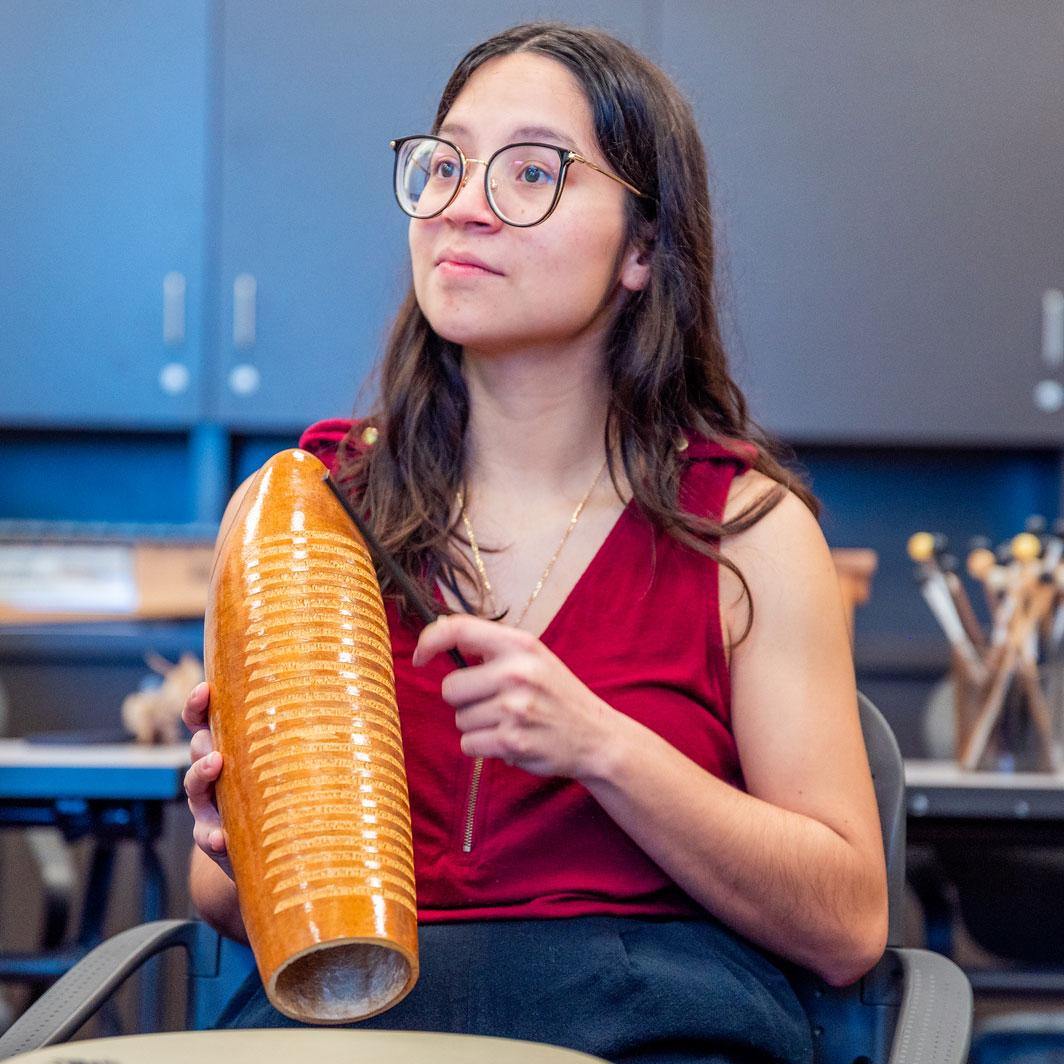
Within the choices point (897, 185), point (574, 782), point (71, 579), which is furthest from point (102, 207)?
point (574, 782)

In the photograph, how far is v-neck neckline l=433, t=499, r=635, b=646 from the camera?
3.86ft

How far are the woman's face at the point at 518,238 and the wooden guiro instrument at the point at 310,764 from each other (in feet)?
0.99

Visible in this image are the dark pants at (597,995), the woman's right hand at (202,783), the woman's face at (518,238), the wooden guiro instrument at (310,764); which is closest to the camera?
the wooden guiro instrument at (310,764)

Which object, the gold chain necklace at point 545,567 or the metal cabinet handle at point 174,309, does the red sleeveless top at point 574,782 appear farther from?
the metal cabinet handle at point 174,309

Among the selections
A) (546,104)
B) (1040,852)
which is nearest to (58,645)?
(1040,852)

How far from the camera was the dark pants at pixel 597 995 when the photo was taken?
3.30 ft

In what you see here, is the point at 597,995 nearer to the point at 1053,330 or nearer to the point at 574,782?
the point at 574,782

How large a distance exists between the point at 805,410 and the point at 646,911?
2.15 metres

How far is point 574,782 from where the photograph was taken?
3.69ft

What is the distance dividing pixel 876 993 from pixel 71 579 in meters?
1.93

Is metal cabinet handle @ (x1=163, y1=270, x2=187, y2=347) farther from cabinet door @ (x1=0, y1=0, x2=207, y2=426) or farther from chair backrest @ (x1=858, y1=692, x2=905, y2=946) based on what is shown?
chair backrest @ (x1=858, y1=692, x2=905, y2=946)

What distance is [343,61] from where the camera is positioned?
307cm

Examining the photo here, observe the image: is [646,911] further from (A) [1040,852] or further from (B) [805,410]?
(B) [805,410]

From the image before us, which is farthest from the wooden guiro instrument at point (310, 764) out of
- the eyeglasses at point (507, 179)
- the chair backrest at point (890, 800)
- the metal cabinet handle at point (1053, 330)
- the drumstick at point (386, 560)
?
the metal cabinet handle at point (1053, 330)
